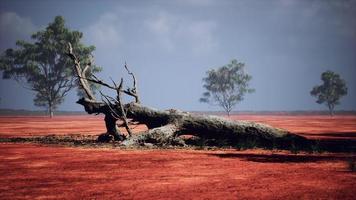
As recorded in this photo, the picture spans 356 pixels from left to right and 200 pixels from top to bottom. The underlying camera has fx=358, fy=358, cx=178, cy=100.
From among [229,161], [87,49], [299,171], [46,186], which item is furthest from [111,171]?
[87,49]

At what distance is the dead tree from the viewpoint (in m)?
17.1

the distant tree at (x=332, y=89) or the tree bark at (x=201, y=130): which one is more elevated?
the distant tree at (x=332, y=89)

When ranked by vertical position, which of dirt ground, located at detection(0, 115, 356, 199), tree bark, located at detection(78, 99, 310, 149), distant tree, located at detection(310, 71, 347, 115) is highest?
distant tree, located at detection(310, 71, 347, 115)

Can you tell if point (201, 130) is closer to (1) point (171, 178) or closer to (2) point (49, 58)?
(1) point (171, 178)

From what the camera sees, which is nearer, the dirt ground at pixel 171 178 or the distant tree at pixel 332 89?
the dirt ground at pixel 171 178

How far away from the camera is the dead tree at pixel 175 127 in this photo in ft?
56.0

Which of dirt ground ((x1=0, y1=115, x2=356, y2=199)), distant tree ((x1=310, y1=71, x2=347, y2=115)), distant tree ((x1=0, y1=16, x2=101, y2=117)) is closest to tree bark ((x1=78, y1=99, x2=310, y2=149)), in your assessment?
dirt ground ((x1=0, y1=115, x2=356, y2=199))

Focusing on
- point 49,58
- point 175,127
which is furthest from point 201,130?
point 49,58

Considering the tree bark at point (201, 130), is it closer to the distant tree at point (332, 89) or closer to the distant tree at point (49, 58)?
the distant tree at point (49, 58)

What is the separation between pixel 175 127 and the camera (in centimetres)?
1789

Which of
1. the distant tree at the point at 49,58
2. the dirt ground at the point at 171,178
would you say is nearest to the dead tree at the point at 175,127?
the dirt ground at the point at 171,178

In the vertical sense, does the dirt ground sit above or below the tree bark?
below

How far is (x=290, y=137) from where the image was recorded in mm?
16688

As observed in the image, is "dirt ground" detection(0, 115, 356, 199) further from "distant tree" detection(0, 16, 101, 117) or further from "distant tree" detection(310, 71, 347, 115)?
"distant tree" detection(310, 71, 347, 115)
